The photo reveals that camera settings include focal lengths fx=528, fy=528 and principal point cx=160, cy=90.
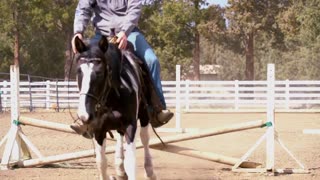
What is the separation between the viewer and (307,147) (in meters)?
11.3

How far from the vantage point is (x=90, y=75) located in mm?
4465

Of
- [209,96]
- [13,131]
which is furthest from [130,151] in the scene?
[209,96]

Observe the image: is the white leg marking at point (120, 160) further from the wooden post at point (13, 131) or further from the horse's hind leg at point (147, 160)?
the wooden post at point (13, 131)

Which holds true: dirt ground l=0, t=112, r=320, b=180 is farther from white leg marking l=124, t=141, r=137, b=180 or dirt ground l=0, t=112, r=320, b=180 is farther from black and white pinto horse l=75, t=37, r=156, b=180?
white leg marking l=124, t=141, r=137, b=180

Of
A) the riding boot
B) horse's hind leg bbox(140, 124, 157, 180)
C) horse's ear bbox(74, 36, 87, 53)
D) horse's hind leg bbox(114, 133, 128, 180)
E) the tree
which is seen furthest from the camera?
the tree

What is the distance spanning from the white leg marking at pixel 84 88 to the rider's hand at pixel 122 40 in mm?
951

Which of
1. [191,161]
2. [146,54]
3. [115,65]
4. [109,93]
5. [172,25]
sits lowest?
[191,161]

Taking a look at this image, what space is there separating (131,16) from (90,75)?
1468 mm

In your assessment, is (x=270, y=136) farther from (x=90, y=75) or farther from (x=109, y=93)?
(x=90, y=75)

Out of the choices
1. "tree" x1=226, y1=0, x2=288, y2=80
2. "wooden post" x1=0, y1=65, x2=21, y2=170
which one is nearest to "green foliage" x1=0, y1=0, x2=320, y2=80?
"tree" x1=226, y1=0, x2=288, y2=80

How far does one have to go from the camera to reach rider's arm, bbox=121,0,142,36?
5.64m

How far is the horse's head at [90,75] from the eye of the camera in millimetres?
4376

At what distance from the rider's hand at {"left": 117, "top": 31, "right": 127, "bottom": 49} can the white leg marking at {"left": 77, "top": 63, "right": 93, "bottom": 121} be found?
951 millimetres

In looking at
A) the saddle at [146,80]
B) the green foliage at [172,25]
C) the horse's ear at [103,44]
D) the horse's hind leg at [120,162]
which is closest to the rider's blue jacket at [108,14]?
the saddle at [146,80]
